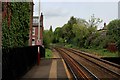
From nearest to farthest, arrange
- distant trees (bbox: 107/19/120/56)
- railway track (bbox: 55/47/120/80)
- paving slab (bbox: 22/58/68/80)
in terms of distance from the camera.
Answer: paving slab (bbox: 22/58/68/80)
railway track (bbox: 55/47/120/80)
distant trees (bbox: 107/19/120/56)

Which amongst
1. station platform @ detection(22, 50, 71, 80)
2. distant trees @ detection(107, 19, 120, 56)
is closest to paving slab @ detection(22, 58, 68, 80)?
station platform @ detection(22, 50, 71, 80)

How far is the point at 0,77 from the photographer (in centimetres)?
1439

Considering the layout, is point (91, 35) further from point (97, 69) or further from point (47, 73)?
point (47, 73)

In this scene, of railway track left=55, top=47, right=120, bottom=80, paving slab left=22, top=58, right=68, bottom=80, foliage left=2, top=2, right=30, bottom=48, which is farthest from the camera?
railway track left=55, top=47, right=120, bottom=80

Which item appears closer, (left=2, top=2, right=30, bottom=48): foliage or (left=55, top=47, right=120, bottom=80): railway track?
(left=2, top=2, right=30, bottom=48): foliage

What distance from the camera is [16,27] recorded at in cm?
2397

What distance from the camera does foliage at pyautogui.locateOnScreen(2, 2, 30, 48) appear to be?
21.2m

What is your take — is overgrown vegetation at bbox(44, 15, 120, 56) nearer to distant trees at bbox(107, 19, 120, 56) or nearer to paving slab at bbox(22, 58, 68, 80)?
distant trees at bbox(107, 19, 120, 56)

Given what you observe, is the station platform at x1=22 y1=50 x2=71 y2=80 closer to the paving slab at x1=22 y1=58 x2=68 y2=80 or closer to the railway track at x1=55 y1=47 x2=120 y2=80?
the paving slab at x1=22 y1=58 x2=68 y2=80

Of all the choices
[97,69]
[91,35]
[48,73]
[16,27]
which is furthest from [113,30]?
[16,27]

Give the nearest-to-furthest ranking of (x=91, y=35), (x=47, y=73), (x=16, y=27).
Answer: (x=47, y=73) → (x=16, y=27) → (x=91, y=35)

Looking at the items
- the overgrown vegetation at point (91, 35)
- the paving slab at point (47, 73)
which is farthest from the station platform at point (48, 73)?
the overgrown vegetation at point (91, 35)

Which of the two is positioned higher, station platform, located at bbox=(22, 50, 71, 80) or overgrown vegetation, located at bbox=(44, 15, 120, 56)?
overgrown vegetation, located at bbox=(44, 15, 120, 56)

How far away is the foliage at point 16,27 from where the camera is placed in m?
21.2
